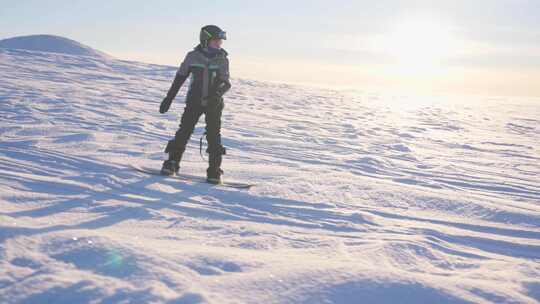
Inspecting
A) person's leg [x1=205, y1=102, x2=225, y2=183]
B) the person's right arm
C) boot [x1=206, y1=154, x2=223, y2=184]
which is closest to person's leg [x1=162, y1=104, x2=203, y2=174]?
person's leg [x1=205, y1=102, x2=225, y2=183]

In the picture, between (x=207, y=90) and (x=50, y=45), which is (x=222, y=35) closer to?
(x=207, y=90)

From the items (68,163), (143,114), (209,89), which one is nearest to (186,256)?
(209,89)

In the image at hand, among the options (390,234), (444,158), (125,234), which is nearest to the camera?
(125,234)

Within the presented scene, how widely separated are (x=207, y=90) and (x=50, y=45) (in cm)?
5342

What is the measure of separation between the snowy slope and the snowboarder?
461 millimetres

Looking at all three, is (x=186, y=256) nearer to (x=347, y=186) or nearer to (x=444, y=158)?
(x=347, y=186)

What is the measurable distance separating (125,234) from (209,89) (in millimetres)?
2525

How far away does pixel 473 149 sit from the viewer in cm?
1120

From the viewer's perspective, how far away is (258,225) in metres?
3.71

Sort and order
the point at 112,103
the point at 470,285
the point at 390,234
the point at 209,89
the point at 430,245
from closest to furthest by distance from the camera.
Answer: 1. the point at 470,285
2. the point at 430,245
3. the point at 390,234
4. the point at 209,89
5. the point at 112,103

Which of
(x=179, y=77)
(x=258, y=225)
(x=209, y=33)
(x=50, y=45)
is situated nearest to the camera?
(x=258, y=225)

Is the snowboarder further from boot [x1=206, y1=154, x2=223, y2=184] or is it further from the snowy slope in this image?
the snowy slope

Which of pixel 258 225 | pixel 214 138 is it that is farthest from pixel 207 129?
pixel 258 225

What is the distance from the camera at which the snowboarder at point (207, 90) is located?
5227mm
